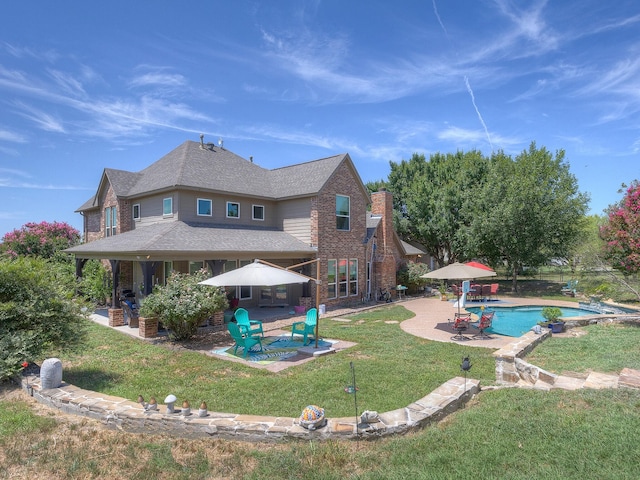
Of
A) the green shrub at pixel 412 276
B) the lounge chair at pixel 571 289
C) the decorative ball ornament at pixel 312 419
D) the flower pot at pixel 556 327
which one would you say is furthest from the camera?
the green shrub at pixel 412 276

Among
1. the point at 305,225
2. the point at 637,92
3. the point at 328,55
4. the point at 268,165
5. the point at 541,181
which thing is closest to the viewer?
the point at 637,92

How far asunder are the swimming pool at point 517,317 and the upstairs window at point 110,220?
66.0ft

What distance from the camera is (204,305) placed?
1188 cm

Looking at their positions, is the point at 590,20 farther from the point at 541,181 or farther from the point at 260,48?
the point at 541,181

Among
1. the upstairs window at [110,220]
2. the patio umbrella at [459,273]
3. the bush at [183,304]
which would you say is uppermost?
the upstairs window at [110,220]

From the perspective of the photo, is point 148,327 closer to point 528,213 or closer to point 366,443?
point 366,443

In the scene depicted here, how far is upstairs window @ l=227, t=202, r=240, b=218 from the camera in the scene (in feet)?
65.3

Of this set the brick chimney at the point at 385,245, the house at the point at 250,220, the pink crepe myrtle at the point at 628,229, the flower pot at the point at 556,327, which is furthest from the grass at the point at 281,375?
the brick chimney at the point at 385,245

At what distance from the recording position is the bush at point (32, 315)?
7.83m

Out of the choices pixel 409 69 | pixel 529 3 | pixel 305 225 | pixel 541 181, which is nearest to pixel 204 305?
pixel 305 225

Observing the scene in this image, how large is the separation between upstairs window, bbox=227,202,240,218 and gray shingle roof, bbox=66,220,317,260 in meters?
1.10

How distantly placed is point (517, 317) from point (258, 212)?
1469 centimetres

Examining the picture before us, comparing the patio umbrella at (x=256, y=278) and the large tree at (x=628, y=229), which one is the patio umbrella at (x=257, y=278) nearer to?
the patio umbrella at (x=256, y=278)

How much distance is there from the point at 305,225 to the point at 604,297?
687 inches
